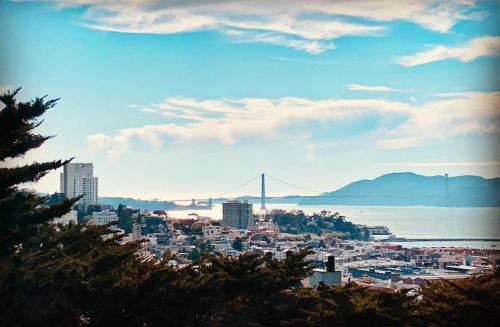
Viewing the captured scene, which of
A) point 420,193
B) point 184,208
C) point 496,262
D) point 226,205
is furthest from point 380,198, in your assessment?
point 496,262

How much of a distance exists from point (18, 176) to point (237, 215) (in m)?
24.8

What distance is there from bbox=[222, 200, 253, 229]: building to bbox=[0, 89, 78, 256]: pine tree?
2411cm

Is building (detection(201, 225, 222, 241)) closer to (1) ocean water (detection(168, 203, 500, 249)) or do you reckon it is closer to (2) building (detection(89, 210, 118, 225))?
(2) building (detection(89, 210, 118, 225))

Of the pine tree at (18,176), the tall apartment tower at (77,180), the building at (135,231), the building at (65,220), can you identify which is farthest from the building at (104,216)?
the pine tree at (18,176)

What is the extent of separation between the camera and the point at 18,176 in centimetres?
378

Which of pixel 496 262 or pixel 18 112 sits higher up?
pixel 18 112

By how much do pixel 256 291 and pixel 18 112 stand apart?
72.0 inches

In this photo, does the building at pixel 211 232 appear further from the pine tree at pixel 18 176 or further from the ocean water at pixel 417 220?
the pine tree at pixel 18 176

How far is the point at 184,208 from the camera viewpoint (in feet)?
117

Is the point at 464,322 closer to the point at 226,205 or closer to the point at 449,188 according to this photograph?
the point at 449,188

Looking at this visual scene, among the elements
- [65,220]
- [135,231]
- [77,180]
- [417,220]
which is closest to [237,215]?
[135,231]

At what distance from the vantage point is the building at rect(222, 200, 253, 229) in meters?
28.1

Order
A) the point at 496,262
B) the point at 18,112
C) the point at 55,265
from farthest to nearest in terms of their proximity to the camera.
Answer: the point at 496,262, the point at 55,265, the point at 18,112

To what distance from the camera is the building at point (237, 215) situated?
28125 mm
